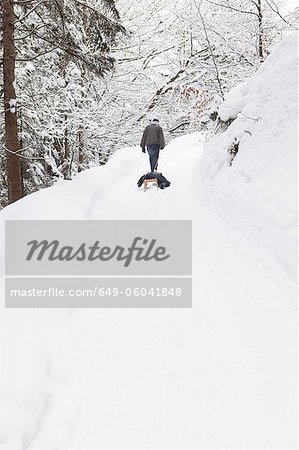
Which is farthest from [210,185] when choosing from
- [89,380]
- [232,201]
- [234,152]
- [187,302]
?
[89,380]

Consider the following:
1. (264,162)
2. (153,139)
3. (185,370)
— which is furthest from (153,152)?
(185,370)

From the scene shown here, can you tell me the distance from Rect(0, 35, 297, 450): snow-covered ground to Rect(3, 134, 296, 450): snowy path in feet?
0.03

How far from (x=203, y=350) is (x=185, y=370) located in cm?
33

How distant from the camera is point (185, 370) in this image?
12.0 feet

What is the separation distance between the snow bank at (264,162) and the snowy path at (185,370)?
43cm

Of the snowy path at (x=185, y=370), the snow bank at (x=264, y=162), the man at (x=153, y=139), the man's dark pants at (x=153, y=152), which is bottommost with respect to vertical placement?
the snowy path at (x=185, y=370)

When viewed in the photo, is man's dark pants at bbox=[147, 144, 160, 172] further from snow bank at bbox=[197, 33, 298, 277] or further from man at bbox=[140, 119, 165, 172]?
snow bank at bbox=[197, 33, 298, 277]

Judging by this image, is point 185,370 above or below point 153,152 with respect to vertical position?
below

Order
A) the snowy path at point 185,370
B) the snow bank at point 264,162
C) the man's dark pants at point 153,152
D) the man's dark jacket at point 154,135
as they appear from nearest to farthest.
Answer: the snowy path at point 185,370 < the snow bank at point 264,162 < the man's dark jacket at point 154,135 < the man's dark pants at point 153,152

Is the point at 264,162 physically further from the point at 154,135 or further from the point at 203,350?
the point at 154,135

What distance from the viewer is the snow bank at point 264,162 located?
5457 mm

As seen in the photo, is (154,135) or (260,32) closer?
(154,135)

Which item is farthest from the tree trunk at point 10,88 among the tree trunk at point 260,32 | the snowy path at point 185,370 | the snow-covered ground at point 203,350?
the tree trunk at point 260,32

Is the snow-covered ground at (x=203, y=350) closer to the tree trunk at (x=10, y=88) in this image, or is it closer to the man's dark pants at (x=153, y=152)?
the man's dark pants at (x=153, y=152)
